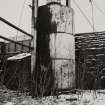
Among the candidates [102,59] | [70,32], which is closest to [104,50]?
[102,59]

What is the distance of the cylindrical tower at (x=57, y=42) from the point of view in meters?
6.43

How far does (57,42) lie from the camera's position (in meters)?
6.52

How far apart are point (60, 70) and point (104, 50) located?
3.48 meters

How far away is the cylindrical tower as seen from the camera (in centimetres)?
643

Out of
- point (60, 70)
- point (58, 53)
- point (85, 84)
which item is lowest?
point (85, 84)

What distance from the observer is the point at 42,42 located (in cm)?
665

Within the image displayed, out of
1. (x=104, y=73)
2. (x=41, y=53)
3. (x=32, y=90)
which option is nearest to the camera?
(x=32, y=90)

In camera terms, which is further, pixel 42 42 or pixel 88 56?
pixel 88 56

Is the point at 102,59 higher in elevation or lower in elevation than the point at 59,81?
higher

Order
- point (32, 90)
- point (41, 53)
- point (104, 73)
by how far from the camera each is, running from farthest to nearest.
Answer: point (104, 73), point (41, 53), point (32, 90)

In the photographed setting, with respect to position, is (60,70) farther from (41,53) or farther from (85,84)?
(85,84)

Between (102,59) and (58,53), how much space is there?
3052 millimetres

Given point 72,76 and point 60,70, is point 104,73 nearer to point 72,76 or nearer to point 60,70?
point 72,76

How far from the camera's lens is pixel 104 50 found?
904cm
